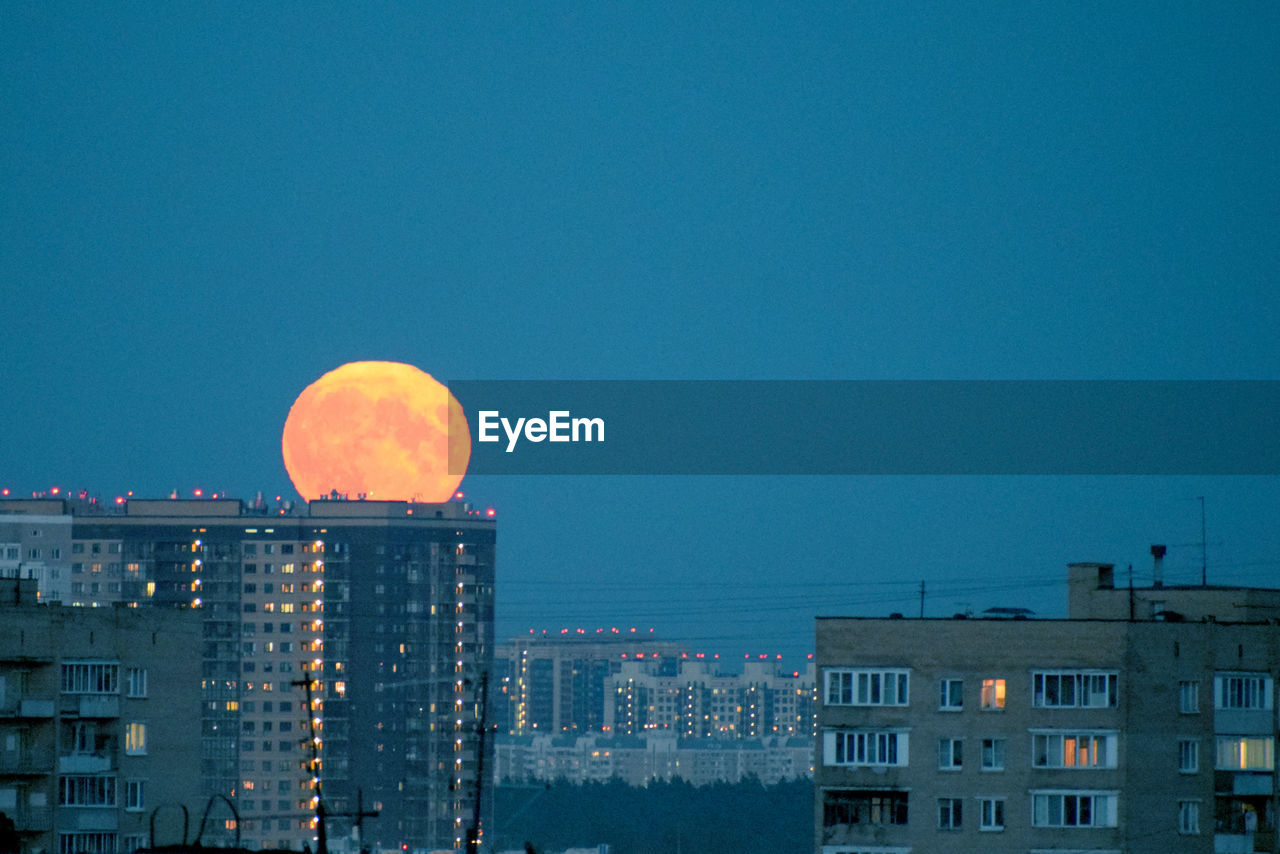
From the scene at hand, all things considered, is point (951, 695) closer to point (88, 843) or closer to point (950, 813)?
point (950, 813)

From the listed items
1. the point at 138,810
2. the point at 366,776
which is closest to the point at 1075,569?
the point at 138,810

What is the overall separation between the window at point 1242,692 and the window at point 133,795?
30720 mm

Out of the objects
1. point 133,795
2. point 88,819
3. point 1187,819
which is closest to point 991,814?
point 1187,819

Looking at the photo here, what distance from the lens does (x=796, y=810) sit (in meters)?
161

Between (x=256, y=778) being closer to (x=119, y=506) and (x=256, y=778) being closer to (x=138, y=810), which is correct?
(x=119, y=506)

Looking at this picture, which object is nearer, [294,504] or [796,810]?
[294,504]

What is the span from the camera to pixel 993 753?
49750 millimetres

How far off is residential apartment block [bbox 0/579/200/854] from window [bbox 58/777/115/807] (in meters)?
0.03

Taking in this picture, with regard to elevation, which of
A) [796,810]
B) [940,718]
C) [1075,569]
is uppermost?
[1075,569]

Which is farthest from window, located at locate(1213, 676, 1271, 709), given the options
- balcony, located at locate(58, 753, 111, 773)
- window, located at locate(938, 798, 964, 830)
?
balcony, located at locate(58, 753, 111, 773)

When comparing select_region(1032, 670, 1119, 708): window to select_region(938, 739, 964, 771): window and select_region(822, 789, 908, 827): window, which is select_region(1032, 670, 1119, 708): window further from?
select_region(822, 789, 908, 827): window

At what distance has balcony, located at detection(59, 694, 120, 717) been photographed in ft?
185

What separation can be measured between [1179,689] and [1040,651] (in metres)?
4.00

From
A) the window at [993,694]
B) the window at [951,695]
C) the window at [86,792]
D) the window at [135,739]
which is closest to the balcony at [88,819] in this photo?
the window at [86,792]
